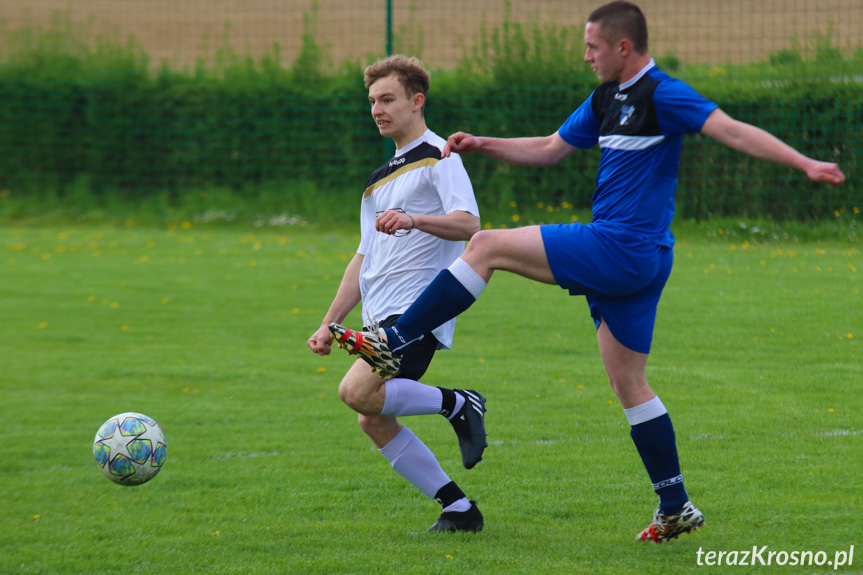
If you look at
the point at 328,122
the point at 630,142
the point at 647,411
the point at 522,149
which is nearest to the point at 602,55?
the point at 630,142

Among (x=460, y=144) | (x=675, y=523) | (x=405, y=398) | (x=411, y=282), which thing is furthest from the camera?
(x=411, y=282)

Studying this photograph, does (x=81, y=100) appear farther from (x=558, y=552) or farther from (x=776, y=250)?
(x=558, y=552)

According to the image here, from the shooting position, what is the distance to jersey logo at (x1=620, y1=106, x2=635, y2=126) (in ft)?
12.8

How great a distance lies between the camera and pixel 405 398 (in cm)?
436

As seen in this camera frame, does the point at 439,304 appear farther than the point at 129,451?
No

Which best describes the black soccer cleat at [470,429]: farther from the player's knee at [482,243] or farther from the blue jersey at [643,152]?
the blue jersey at [643,152]

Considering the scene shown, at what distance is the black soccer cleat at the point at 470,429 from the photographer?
4457 mm

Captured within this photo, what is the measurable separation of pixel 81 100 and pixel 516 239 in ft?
58.7

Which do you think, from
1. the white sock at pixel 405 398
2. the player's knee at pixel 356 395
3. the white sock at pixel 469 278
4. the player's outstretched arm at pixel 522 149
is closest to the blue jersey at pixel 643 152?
the player's outstretched arm at pixel 522 149

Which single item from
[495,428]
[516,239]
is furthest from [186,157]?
[516,239]

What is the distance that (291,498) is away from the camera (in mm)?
5164

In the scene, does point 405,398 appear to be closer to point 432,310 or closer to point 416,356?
point 416,356

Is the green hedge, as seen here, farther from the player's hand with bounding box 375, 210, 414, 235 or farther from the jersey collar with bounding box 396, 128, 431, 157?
the player's hand with bounding box 375, 210, 414, 235

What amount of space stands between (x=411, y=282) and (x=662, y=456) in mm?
1419
